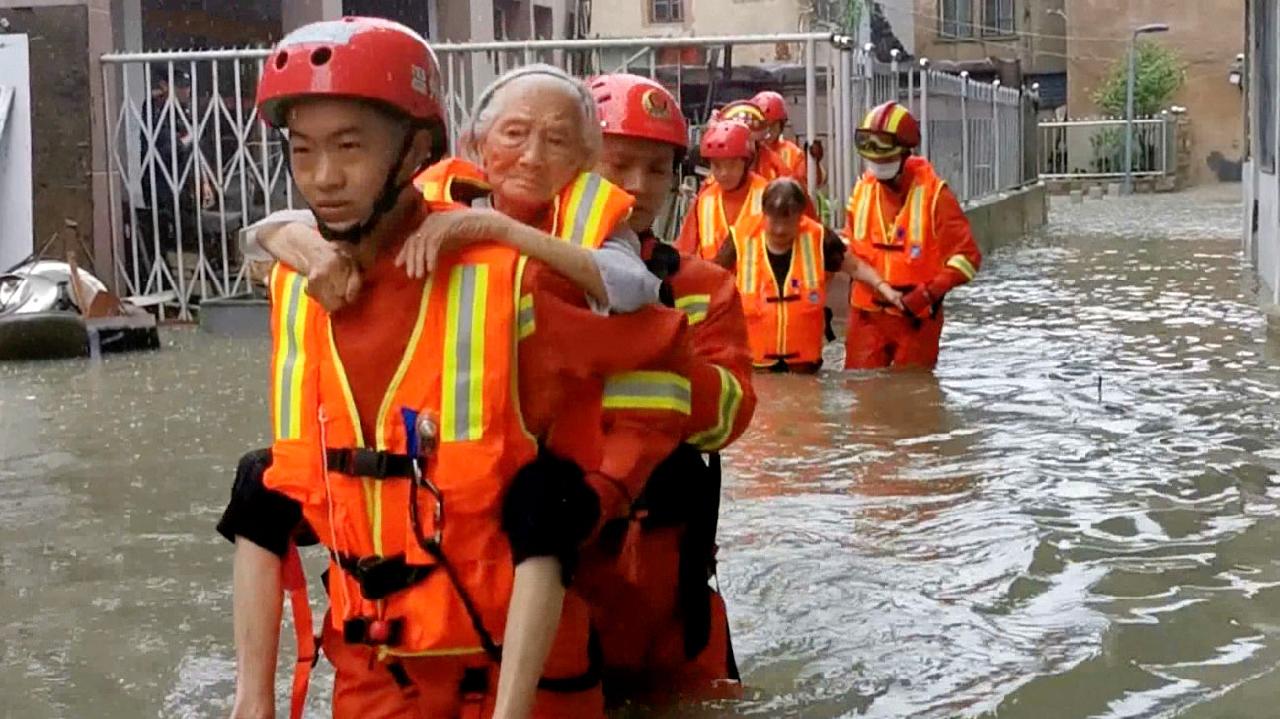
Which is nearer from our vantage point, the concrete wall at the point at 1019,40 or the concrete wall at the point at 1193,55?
the concrete wall at the point at 1193,55

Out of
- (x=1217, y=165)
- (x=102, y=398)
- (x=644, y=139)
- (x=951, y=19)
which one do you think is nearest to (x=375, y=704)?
(x=644, y=139)

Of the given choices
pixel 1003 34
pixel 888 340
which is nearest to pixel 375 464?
pixel 888 340

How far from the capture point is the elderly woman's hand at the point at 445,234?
2.95m

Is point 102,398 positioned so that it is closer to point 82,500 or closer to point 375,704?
point 82,500

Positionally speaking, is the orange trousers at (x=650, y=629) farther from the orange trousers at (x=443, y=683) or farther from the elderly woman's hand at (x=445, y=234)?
the elderly woman's hand at (x=445, y=234)

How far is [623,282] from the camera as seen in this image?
10.5 feet

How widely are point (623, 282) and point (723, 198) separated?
6.64 meters

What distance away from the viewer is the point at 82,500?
7.79 metres

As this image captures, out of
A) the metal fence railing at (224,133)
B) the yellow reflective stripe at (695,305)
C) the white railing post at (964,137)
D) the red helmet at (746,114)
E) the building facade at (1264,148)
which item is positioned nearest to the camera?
the yellow reflective stripe at (695,305)

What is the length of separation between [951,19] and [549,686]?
5459 cm

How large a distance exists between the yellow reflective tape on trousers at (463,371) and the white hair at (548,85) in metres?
0.80

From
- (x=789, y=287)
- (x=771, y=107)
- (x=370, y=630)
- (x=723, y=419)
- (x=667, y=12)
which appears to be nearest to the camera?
(x=370, y=630)

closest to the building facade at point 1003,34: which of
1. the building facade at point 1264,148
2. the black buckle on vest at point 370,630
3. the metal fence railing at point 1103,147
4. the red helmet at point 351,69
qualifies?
the metal fence railing at point 1103,147

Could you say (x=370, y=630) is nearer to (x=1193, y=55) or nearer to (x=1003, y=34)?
(x=1193, y=55)
